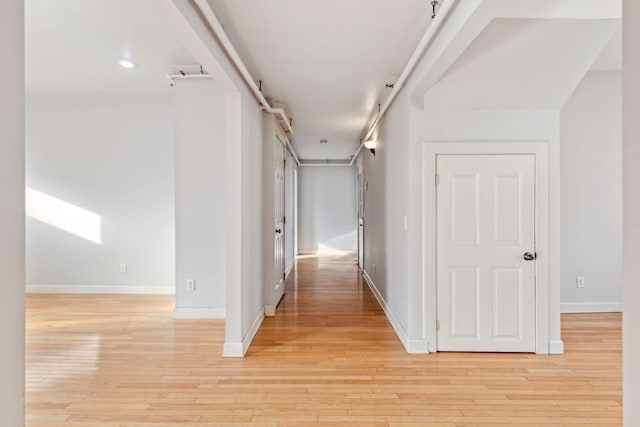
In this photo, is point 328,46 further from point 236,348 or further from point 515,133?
point 236,348

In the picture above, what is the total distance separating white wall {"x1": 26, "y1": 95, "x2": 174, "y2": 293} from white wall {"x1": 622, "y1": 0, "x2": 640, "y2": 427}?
512 cm

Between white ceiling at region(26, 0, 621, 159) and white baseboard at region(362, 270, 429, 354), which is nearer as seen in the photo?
white ceiling at region(26, 0, 621, 159)

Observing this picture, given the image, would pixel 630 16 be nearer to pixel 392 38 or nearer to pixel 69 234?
pixel 392 38

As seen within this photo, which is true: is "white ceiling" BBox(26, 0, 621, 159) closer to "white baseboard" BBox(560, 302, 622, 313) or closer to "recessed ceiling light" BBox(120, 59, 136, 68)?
"recessed ceiling light" BBox(120, 59, 136, 68)

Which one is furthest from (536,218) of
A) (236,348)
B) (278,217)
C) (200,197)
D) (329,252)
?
(329,252)

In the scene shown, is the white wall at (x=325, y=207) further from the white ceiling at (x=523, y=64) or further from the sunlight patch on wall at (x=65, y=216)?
the white ceiling at (x=523, y=64)

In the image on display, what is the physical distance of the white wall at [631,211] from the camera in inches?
37.9

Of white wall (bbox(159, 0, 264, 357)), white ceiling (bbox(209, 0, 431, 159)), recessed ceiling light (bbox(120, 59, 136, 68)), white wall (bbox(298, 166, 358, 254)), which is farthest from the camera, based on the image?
white wall (bbox(298, 166, 358, 254))

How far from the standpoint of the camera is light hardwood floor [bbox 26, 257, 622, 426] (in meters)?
2.21

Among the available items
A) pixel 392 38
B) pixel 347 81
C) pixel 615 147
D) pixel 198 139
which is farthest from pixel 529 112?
pixel 198 139

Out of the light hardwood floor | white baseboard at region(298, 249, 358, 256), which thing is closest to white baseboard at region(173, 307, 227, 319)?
the light hardwood floor

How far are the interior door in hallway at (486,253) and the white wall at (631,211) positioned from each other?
7.24ft

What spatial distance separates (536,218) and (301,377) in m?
2.40

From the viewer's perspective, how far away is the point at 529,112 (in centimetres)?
314
